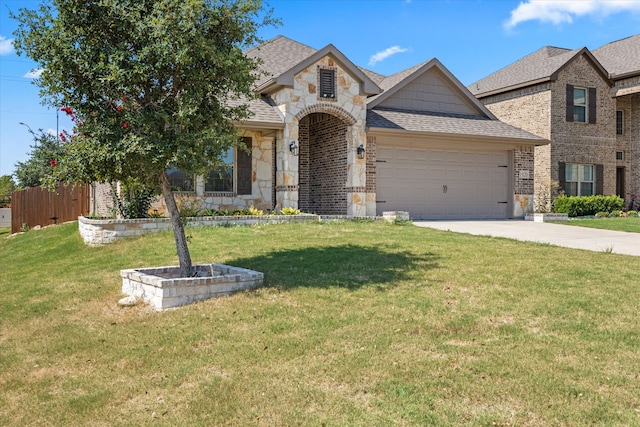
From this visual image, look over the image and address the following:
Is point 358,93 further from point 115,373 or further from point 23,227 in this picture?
point 23,227

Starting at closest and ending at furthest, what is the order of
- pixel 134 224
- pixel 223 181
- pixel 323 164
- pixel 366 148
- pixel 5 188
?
pixel 134 224
pixel 223 181
pixel 366 148
pixel 323 164
pixel 5 188

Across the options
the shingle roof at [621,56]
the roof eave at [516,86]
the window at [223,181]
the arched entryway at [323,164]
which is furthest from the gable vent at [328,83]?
the shingle roof at [621,56]

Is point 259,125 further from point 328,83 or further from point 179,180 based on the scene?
point 179,180

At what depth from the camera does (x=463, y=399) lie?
4023 millimetres

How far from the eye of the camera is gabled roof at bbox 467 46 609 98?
855 inches

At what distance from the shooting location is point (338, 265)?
8.40m

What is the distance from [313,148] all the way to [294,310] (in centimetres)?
1313

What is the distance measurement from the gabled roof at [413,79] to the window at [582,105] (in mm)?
4496

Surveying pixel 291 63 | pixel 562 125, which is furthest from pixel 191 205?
pixel 562 125

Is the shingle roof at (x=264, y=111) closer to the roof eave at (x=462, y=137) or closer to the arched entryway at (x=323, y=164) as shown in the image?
the arched entryway at (x=323, y=164)

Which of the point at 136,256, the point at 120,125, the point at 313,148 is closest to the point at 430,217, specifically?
the point at 313,148

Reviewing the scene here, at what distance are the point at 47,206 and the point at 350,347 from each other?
20.6 metres

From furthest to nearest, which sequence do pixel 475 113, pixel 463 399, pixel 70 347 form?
pixel 475 113, pixel 70 347, pixel 463 399

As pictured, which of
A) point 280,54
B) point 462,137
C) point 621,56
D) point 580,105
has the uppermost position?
point 621,56
